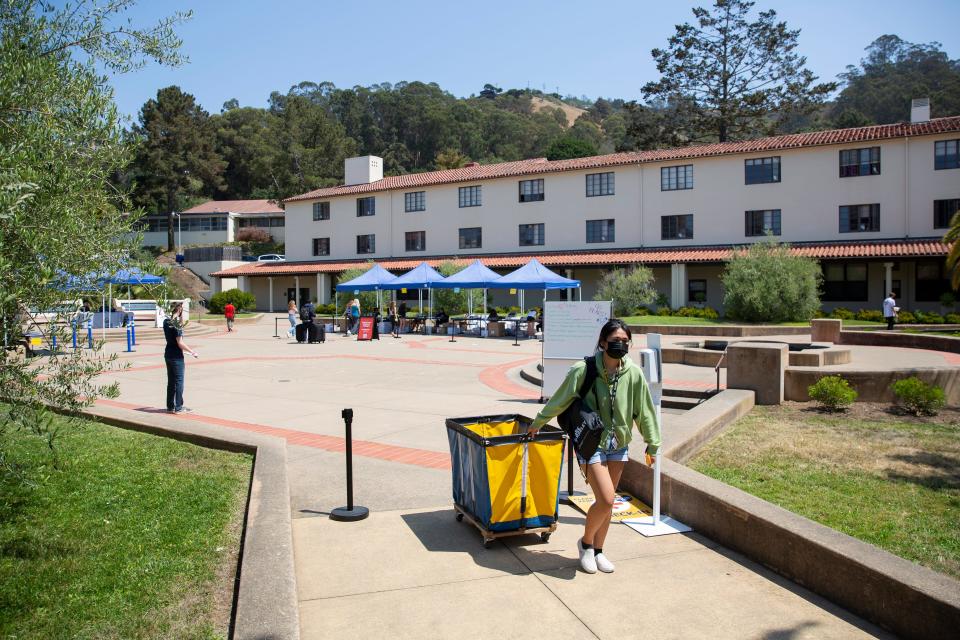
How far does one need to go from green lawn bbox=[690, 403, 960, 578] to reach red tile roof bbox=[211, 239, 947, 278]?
2654 cm

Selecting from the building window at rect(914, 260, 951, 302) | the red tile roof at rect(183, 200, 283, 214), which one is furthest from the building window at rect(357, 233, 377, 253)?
the building window at rect(914, 260, 951, 302)

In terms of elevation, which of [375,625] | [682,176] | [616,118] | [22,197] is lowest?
[375,625]

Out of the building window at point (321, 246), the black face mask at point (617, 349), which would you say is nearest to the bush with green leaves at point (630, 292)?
the building window at point (321, 246)

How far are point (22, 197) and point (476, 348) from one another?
19.8 meters

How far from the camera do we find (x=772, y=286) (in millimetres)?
29828

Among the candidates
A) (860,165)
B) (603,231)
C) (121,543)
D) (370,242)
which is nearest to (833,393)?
(121,543)

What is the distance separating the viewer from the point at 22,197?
3.66 meters

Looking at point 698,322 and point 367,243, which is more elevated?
point 367,243

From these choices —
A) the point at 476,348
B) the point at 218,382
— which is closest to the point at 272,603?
the point at 218,382

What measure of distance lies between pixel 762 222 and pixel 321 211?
32.6 metres

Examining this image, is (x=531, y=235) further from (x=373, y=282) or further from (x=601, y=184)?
(x=373, y=282)

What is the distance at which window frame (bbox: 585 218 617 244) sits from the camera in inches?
1681

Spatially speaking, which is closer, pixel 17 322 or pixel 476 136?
pixel 17 322

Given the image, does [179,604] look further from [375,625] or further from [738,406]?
[738,406]
